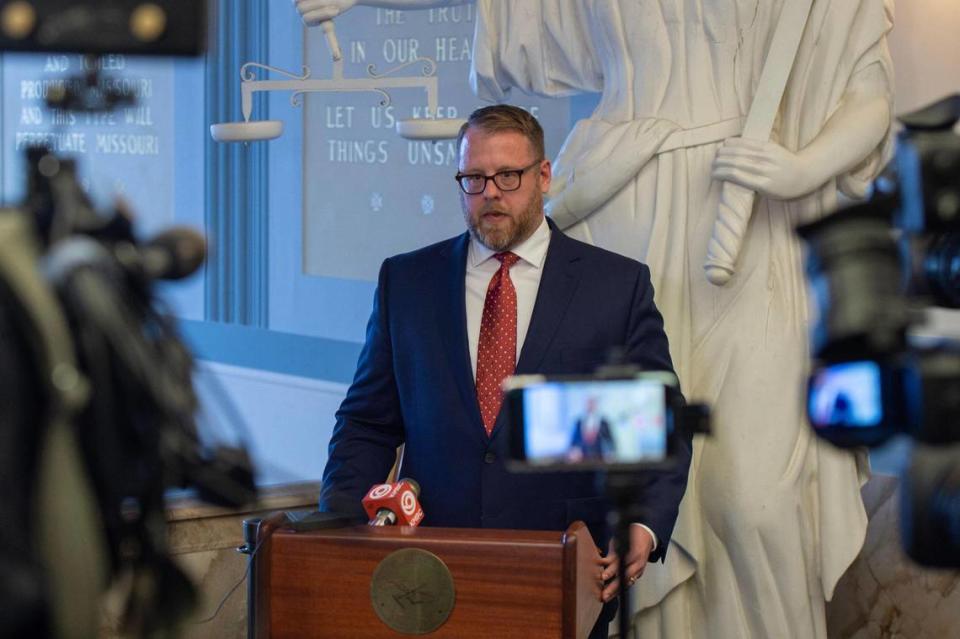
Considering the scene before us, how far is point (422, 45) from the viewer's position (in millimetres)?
6695

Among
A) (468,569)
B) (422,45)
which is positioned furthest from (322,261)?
(468,569)

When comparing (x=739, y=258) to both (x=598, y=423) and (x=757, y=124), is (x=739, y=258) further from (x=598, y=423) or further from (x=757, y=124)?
(x=598, y=423)

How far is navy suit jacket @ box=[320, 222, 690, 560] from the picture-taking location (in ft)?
12.6

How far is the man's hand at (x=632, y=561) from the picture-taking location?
11.3 ft

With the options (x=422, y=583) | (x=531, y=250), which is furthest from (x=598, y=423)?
(x=531, y=250)

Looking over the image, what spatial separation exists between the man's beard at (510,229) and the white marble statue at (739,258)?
0.53 metres

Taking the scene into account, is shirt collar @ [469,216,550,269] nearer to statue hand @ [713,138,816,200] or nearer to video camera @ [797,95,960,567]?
statue hand @ [713,138,816,200]

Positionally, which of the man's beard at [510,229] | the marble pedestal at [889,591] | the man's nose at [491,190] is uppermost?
the man's nose at [491,190]

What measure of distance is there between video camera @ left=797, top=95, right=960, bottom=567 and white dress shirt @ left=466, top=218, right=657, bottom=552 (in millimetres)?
1872

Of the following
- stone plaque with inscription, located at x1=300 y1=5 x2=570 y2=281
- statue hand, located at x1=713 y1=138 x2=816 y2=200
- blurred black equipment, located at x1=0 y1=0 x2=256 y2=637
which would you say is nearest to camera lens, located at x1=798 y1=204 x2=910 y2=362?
blurred black equipment, located at x1=0 y1=0 x2=256 y2=637

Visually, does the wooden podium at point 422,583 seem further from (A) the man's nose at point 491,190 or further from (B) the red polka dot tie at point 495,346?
(A) the man's nose at point 491,190

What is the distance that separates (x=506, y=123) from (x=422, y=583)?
4.08 feet

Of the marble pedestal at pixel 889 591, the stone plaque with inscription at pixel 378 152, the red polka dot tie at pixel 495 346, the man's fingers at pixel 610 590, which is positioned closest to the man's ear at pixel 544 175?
the red polka dot tie at pixel 495 346

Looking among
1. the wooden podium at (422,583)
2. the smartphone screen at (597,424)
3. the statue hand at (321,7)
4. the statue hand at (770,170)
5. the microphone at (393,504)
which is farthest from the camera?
the statue hand at (321,7)
